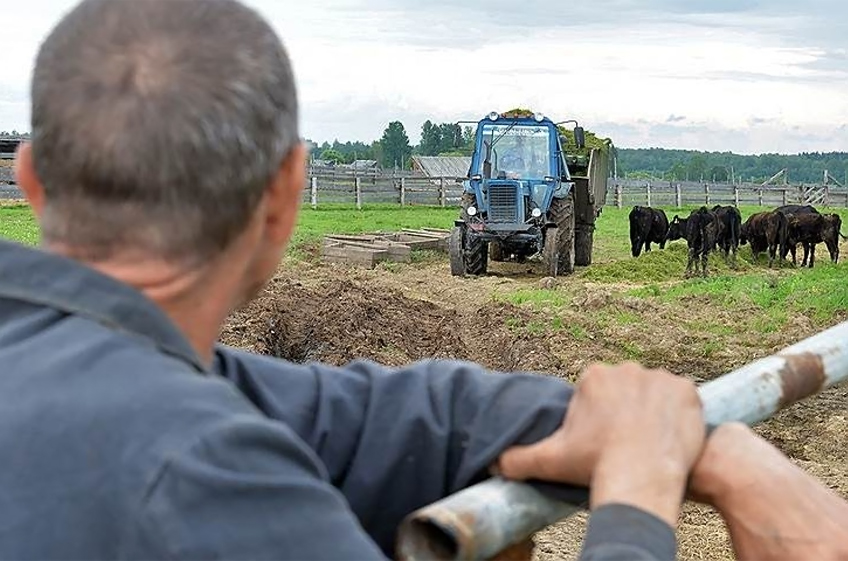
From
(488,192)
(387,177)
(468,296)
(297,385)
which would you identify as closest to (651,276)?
(488,192)

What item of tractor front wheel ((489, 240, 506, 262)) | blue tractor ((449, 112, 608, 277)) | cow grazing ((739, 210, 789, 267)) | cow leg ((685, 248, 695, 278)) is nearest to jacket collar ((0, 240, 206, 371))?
blue tractor ((449, 112, 608, 277))

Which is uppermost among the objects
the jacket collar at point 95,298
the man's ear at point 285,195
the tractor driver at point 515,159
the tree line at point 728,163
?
the man's ear at point 285,195

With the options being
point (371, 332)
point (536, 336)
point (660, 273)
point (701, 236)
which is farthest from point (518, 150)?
point (371, 332)

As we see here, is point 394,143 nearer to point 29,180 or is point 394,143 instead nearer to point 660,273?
point 660,273

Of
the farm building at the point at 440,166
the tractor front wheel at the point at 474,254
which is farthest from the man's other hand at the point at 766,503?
the farm building at the point at 440,166

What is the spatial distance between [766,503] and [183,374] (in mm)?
666

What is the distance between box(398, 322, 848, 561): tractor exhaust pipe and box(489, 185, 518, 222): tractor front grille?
51.8 feet

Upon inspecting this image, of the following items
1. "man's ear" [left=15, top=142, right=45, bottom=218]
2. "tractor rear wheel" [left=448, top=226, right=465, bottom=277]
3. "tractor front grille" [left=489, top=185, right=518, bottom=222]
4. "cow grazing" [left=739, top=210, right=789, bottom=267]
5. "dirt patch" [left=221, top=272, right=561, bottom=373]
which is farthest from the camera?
"cow grazing" [left=739, top=210, right=789, bottom=267]

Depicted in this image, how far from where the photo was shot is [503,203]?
17.4 m

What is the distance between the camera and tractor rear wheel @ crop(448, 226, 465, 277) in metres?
16.9

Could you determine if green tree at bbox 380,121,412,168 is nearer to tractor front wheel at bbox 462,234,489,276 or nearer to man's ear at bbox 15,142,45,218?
tractor front wheel at bbox 462,234,489,276

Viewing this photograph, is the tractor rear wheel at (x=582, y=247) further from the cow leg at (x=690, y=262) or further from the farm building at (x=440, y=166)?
the farm building at (x=440, y=166)

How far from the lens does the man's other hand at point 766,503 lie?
4.17 ft

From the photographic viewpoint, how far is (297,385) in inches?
62.9
